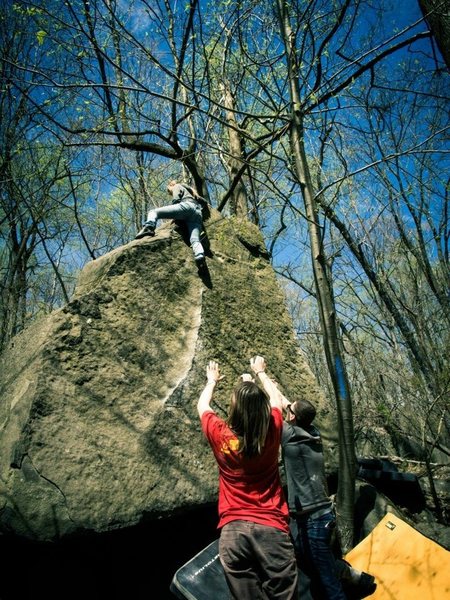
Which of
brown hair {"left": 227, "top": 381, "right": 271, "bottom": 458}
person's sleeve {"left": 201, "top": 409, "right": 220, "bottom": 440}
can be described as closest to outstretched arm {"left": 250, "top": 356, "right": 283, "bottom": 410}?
brown hair {"left": 227, "top": 381, "right": 271, "bottom": 458}

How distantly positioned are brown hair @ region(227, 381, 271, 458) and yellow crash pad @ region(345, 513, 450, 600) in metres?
2.28

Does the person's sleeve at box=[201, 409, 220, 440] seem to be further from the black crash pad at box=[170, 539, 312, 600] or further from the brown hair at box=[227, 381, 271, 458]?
the black crash pad at box=[170, 539, 312, 600]

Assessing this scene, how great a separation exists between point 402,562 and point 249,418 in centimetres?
243

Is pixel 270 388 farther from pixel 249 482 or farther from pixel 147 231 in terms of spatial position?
pixel 147 231

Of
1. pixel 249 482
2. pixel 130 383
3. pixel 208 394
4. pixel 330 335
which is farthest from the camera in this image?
pixel 330 335

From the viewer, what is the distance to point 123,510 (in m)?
2.99

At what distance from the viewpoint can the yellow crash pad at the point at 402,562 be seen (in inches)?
121

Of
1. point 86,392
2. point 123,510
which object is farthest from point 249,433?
point 86,392

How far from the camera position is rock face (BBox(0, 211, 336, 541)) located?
9.64 feet

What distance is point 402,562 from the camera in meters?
3.29

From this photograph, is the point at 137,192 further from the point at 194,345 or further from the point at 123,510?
the point at 123,510

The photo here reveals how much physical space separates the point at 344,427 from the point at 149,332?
2.29 meters

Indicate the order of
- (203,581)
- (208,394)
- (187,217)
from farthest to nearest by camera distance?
(187,217) < (208,394) < (203,581)

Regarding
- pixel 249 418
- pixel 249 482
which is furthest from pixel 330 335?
pixel 249 482
